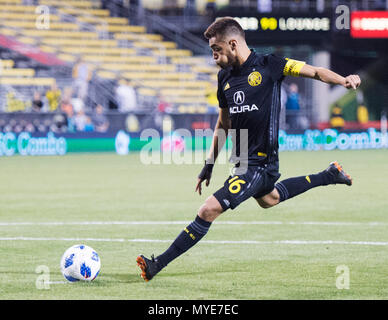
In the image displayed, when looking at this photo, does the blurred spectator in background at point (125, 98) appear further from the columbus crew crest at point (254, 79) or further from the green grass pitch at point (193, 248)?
the columbus crew crest at point (254, 79)

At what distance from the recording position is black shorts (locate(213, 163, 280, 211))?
678 cm

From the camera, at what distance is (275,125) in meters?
7.16

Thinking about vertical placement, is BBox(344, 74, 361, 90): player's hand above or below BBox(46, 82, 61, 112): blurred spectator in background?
below

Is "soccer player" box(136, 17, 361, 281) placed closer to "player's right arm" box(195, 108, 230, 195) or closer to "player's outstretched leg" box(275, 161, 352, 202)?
"player's right arm" box(195, 108, 230, 195)

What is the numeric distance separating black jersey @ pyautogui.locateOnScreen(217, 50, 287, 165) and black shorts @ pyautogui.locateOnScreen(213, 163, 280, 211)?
9 centimetres

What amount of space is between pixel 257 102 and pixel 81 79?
76.3 ft

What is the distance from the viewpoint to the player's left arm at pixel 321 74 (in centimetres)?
642

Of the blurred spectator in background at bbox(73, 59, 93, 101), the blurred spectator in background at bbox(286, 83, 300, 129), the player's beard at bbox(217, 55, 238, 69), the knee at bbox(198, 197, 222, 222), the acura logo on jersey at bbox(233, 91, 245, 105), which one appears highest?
the blurred spectator in background at bbox(73, 59, 93, 101)

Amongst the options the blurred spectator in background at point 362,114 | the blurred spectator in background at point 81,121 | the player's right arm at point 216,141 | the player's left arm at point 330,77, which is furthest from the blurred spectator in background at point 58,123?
the player's left arm at point 330,77

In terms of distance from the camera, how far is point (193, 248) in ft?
28.3

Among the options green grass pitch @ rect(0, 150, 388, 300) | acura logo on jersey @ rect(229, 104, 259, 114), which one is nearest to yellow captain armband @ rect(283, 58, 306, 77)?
acura logo on jersey @ rect(229, 104, 259, 114)
